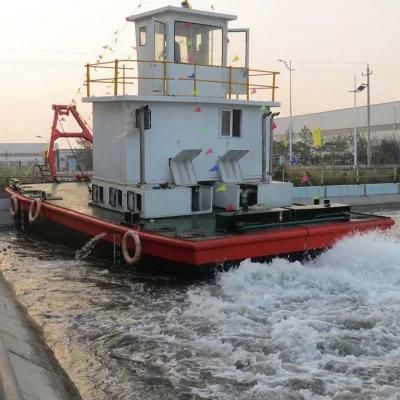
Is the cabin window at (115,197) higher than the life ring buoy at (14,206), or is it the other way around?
the cabin window at (115,197)

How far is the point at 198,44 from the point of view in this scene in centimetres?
1122

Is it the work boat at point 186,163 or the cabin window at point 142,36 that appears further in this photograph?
the cabin window at point 142,36

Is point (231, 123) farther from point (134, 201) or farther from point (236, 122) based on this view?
point (134, 201)

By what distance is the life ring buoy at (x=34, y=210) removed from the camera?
1213cm

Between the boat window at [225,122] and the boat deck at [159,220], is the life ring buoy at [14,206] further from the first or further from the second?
the boat window at [225,122]

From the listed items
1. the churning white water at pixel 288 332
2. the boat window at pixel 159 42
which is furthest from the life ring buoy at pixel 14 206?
the churning white water at pixel 288 332

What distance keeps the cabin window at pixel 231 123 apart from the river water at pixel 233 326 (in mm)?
3267

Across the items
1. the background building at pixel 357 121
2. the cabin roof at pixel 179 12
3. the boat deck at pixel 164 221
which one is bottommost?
the boat deck at pixel 164 221

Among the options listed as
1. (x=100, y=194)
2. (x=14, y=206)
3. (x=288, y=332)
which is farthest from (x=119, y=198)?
(x=288, y=332)

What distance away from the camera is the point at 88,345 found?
20.9 feet

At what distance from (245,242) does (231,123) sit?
349cm

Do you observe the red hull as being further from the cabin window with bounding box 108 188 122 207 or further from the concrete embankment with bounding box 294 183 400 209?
the concrete embankment with bounding box 294 183 400 209

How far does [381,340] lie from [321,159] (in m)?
46.3

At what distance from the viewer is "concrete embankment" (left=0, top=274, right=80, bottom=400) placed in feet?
12.7
